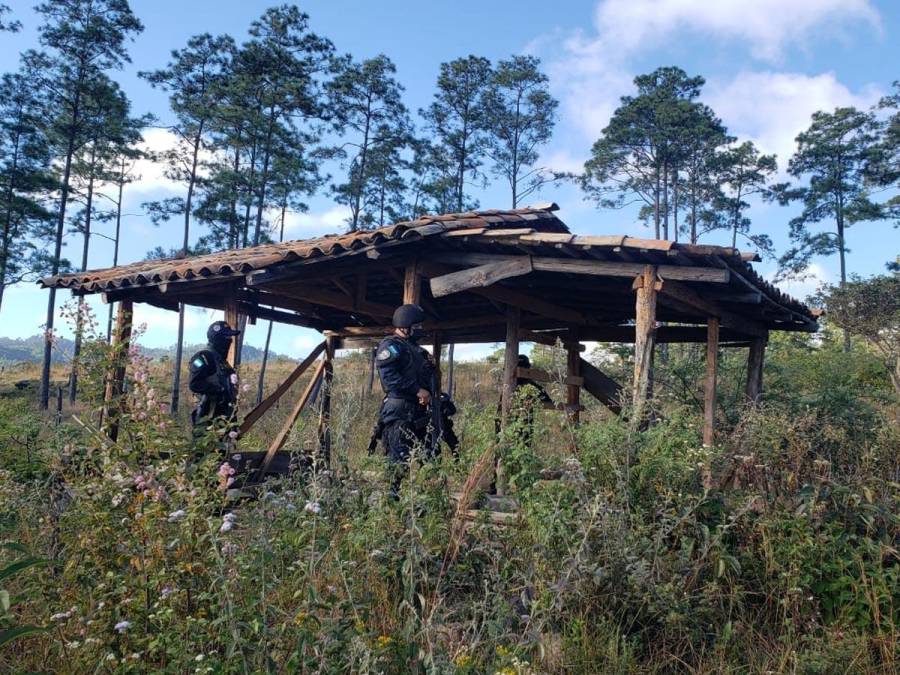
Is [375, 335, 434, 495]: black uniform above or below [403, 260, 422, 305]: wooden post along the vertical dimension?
below

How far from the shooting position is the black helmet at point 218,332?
21.7 ft

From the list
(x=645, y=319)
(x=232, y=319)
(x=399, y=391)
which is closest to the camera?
(x=645, y=319)

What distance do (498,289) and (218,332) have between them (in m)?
2.97

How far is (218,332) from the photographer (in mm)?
6617

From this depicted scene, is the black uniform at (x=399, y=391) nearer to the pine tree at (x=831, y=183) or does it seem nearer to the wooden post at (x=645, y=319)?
the wooden post at (x=645, y=319)

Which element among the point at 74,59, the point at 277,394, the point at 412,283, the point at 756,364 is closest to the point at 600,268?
the point at 412,283

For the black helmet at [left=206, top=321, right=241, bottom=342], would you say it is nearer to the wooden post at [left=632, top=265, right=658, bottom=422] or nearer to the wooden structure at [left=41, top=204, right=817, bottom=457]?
the wooden structure at [left=41, top=204, right=817, bottom=457]

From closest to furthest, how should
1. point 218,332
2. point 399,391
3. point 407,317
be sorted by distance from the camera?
point 399,391, point 407,317, point 218,332

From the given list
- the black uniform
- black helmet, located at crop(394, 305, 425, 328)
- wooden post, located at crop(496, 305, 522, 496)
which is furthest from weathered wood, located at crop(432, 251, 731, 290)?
wooden post, located at crop(496, 305, 522, 496)

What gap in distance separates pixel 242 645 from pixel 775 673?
232 cm

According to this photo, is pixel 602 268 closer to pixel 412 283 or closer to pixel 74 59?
pixel 412 283

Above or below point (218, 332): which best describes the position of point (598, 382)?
below

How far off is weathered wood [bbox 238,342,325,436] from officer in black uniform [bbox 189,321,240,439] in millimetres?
867

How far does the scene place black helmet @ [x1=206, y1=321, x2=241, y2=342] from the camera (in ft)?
21.7
